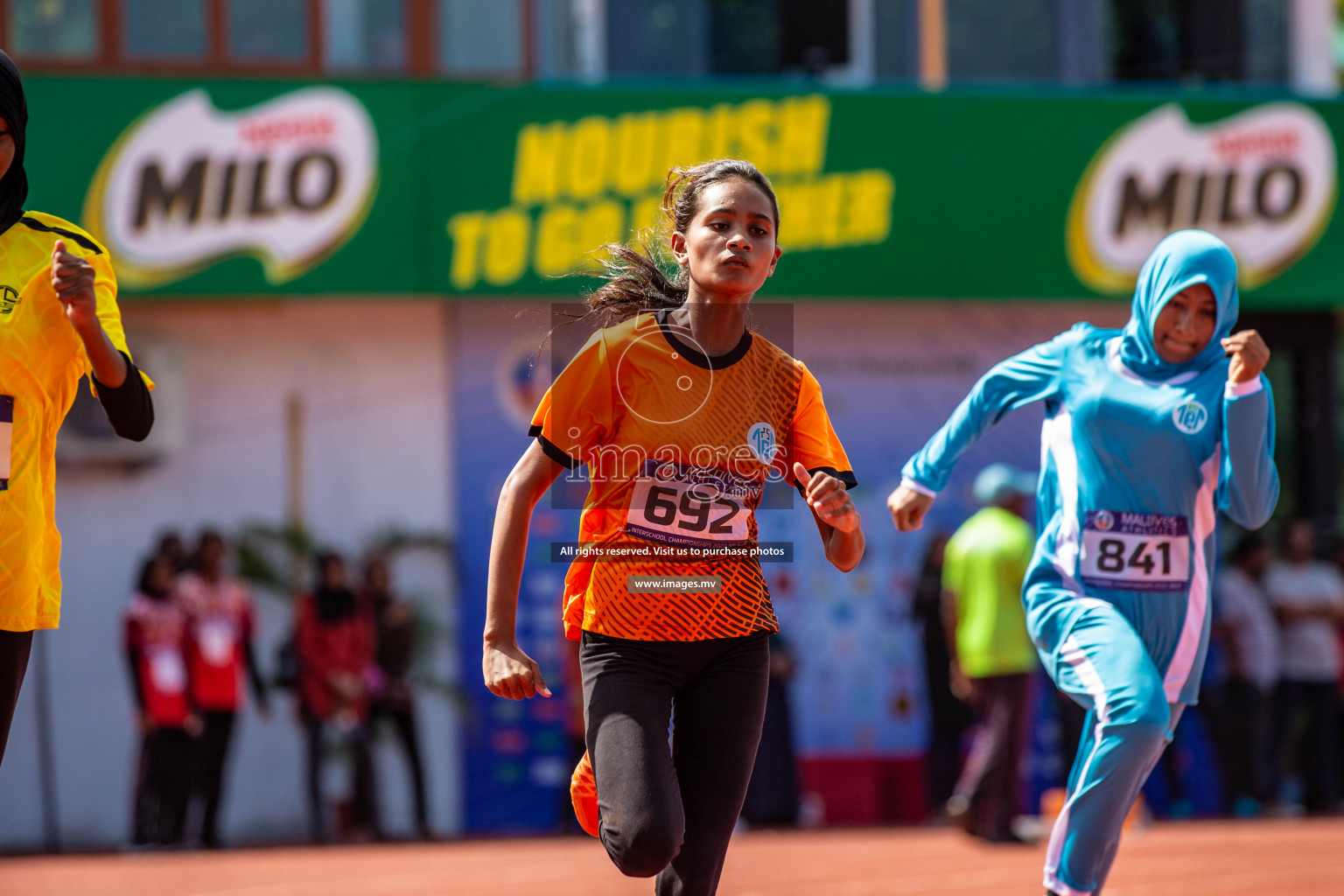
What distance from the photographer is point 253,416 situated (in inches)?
467

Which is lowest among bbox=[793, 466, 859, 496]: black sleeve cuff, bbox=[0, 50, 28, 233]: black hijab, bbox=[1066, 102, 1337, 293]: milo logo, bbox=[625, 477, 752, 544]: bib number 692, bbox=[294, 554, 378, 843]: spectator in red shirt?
bbox=[294, 554, 378, 843]: spectator in red shirt

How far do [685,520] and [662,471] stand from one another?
0.13 meters

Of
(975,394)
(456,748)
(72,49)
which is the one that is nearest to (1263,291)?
(456,748)

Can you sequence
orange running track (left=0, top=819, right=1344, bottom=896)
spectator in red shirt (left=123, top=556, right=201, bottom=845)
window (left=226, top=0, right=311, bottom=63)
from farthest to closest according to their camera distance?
window (left=226, top=0, right=311, bottom=63), spectator in red shirt (left=123, top=556, right=201, bottom=845), orange running track (left=0, top=819, right=1344, bottom=896)

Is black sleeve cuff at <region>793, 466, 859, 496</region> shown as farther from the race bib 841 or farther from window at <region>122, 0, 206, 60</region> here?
window at <region>122, 0, 206, 60</region>

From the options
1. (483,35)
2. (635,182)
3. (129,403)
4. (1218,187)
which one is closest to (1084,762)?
(129,403)

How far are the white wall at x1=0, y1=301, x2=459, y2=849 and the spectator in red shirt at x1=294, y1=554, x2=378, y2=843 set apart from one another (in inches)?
9.0

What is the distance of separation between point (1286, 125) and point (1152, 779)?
5196mm

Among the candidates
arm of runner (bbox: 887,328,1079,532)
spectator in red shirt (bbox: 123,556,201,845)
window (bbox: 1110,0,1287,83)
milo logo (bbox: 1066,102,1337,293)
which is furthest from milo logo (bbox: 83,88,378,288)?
arm of runner (bbox: 887,328,1079,532)

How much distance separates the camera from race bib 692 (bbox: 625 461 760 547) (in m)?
3.87

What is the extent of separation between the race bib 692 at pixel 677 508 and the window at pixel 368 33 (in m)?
8.92

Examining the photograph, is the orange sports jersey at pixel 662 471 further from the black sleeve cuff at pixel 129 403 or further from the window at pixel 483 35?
the window at pixel 483 35

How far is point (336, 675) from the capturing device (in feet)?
36.2

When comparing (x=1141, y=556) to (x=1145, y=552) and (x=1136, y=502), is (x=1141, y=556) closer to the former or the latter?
(x=1145, y=552)
